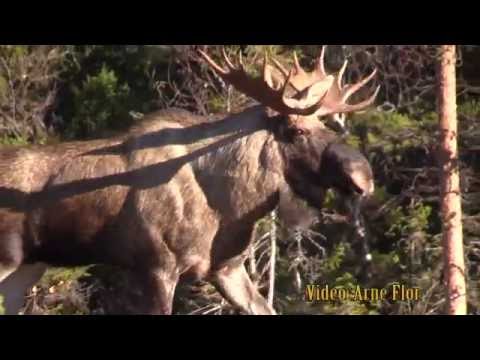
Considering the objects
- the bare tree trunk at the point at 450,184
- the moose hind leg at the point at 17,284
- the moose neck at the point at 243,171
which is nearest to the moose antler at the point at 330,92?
the moose neck at the point at 243,171

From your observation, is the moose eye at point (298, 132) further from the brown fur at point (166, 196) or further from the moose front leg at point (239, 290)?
the moose front leg at point (239, 290)

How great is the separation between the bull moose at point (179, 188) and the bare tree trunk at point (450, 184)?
5556 millimetres

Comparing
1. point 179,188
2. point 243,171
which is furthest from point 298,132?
point 179,188

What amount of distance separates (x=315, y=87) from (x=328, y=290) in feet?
18.8

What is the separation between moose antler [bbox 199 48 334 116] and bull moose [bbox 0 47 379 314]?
11 mm

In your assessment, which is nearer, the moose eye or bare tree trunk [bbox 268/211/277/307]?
the moose eye

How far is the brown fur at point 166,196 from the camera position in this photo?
962cm

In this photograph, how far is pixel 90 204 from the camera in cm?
990

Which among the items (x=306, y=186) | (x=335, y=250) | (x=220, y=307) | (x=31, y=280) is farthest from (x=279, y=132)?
(x=335, y=250)

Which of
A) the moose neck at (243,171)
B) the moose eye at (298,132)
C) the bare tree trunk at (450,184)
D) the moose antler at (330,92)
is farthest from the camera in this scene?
the bare tree trunk at (450,184)

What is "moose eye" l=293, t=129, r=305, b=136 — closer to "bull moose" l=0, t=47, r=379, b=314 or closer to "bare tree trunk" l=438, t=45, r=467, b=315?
"bull moose" l=0, t=47, r=379, b=314

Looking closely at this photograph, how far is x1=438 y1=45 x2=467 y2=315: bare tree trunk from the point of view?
1535 cm

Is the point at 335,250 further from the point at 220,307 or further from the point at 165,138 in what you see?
the point at 165,138

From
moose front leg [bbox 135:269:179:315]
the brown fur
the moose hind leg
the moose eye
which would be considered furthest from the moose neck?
the moose hind leg
